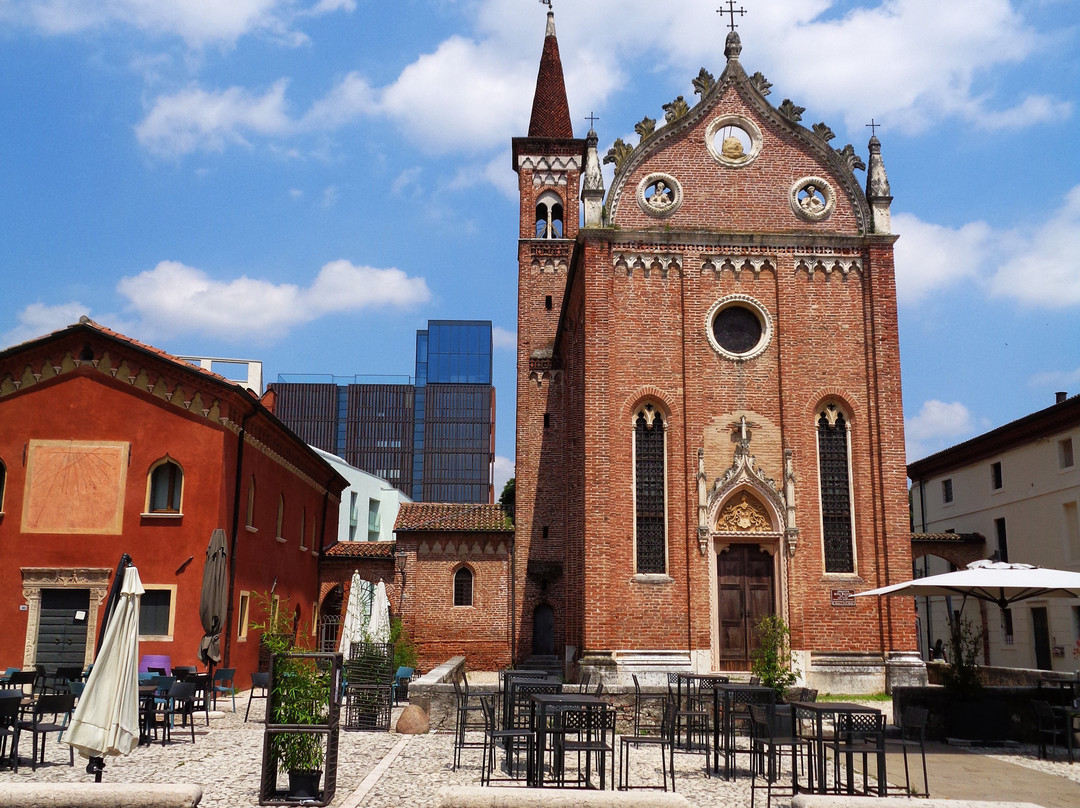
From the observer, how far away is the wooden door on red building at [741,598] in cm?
1983

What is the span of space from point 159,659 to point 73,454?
4.92m

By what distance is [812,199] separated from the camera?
22.0m

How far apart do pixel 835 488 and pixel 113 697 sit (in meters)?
15.4

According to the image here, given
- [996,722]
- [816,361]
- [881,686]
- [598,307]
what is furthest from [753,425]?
[996,722]

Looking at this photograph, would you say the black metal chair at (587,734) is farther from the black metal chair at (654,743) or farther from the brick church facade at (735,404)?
the brick church facade at (735,404)

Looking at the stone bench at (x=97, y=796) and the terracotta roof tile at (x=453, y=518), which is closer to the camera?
the stone bench at (x=97, y=796)

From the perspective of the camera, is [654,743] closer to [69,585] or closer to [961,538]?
[69,585]

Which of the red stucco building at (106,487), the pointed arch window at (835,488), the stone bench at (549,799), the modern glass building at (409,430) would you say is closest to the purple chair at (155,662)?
the red stucco building at (106,487)

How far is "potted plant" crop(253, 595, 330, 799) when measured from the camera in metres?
9.33

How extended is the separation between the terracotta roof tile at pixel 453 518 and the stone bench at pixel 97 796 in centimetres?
2281

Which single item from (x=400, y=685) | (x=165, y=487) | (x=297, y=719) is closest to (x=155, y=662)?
(x=165, y=487)

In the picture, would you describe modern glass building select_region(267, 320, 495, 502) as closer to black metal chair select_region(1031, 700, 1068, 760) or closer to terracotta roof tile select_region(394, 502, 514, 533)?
terracotta roof tile select_region(394, 502, 514, 533)

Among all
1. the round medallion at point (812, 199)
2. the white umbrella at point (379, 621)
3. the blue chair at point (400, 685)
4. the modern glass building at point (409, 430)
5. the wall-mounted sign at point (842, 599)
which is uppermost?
the modern glass building at point (409, 430)

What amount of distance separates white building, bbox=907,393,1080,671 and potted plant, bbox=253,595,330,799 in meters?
22.9
